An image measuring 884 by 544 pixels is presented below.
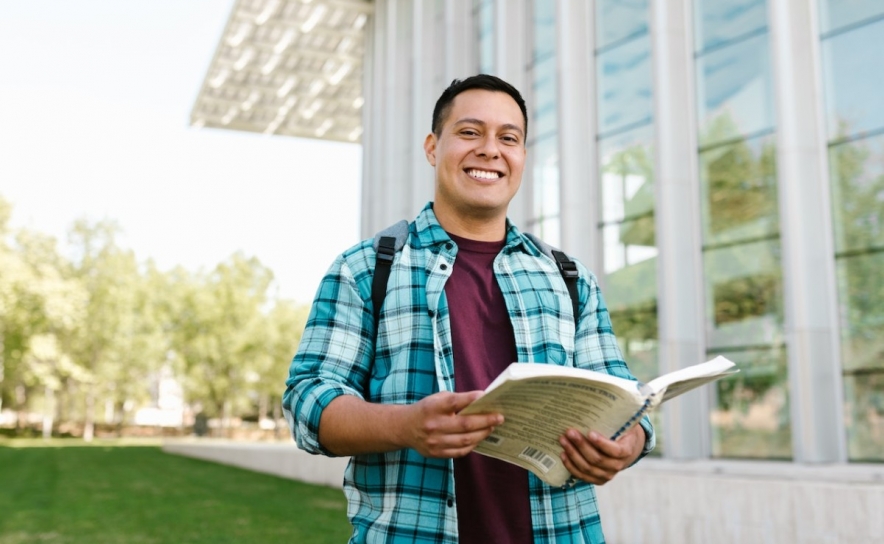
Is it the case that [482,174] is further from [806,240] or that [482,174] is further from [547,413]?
[806,240]

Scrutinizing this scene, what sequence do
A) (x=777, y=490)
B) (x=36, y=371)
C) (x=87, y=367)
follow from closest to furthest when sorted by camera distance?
(x=777, y=490), (x=36, y=371), (x=87, y=367)

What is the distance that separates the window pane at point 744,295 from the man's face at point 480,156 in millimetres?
11004

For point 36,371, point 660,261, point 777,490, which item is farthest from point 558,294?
point 36,371

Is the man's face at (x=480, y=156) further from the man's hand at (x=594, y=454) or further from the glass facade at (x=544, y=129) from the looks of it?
the glass facade at (x=544, y=129)

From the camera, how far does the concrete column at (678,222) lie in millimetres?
13047

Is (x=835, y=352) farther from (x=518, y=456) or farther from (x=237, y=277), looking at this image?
(x=237, y=277)

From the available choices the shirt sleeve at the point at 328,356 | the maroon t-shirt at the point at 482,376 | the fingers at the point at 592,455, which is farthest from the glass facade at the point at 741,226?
the shirt sleeve at the point at 328,356

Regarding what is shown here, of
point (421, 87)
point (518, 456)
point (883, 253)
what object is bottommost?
point (518, 456)

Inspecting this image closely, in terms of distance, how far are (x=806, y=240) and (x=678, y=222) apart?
2.18 meters

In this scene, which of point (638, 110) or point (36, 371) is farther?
point (36, 371)

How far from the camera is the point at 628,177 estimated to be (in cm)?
1516

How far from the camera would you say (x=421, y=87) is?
2178 cm

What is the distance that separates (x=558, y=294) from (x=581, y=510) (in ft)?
1.95

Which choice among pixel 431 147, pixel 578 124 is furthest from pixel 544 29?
pixel 431 147
